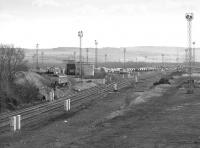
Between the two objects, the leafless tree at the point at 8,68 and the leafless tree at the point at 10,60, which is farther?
the leafless tree at the point at 10,60

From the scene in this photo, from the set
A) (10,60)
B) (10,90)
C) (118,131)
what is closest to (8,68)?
(10,60)

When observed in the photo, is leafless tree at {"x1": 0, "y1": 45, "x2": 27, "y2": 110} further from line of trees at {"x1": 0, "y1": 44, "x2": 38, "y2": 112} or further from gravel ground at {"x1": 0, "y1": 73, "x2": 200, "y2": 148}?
gravel ground at {"x1": 0, "y1": 73, "x2": 200, "y2": 148}

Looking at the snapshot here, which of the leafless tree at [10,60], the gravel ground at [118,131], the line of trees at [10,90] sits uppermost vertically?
the leafless tree at [10,60]

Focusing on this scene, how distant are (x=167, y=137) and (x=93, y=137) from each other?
12.4 ft

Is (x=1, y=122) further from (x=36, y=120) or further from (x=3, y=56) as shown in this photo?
(x=3, y=56)

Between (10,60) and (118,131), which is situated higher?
(10,60)

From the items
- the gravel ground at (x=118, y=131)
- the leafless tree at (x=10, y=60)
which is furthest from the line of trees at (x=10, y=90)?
the gravel ground at (x=118, y=131)

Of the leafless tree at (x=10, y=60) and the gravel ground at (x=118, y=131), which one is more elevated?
the leafless tree at (x=10, y=60)

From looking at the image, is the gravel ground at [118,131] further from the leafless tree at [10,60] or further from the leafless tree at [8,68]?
the leafless tree at [10,60]

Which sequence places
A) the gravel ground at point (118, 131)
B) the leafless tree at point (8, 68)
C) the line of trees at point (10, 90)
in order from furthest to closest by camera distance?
the leafless tree at point (8, 68)
the line of trees at point (10, 90)
the gravel ground at point (118, 131)

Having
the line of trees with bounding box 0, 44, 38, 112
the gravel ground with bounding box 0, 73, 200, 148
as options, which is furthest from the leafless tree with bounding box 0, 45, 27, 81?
the gravel ground with bounding box 0, 73, 200, 148

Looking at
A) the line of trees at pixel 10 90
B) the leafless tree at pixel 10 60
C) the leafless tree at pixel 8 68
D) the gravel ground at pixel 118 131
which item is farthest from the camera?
the leafless tree at pixel 10 60

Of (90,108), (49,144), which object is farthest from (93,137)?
(90,108)

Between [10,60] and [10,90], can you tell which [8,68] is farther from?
[10,90]
